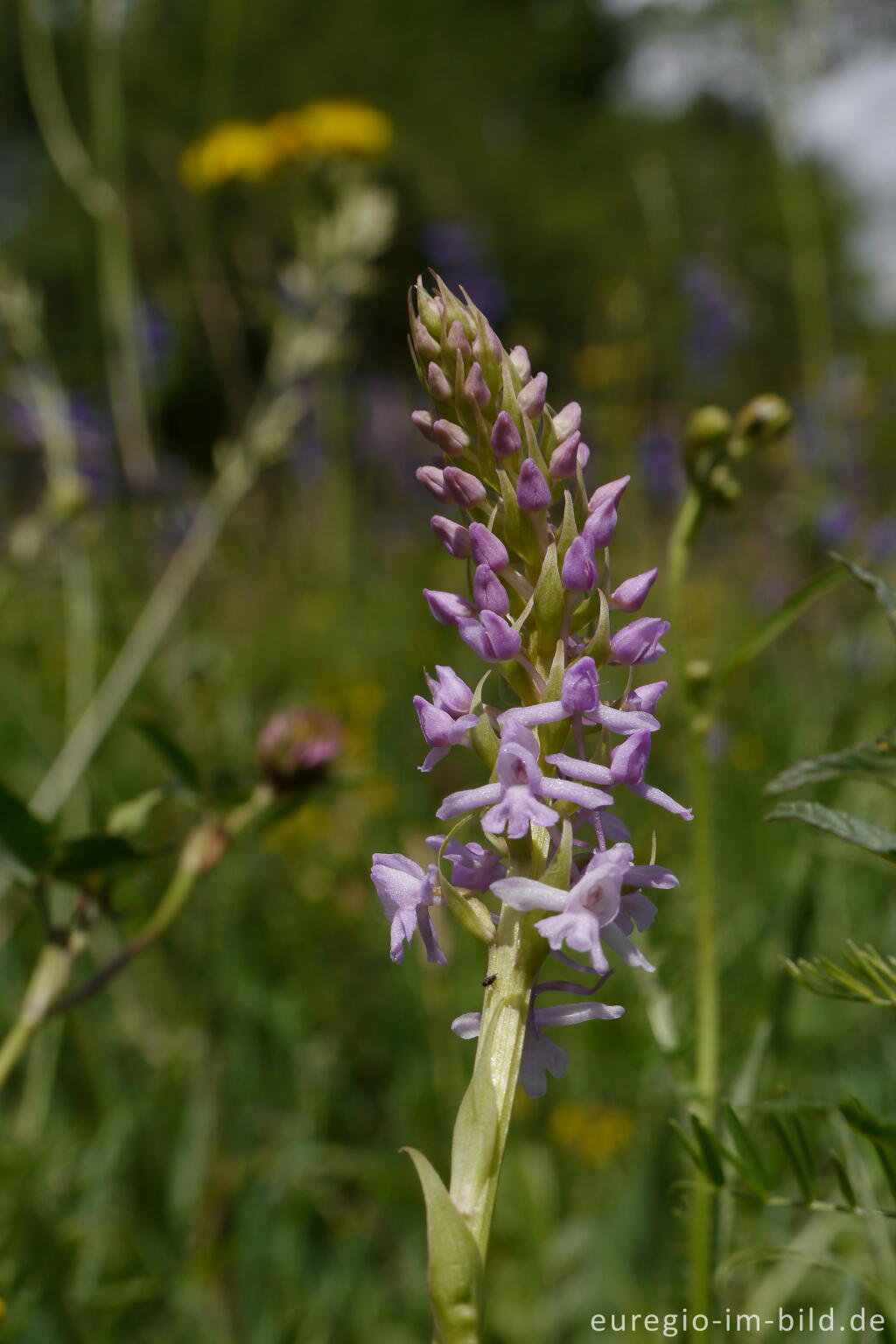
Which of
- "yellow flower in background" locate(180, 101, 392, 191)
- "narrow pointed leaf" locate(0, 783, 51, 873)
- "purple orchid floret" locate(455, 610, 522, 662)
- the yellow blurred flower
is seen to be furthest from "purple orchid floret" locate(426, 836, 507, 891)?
"yellow flower in background" locate(180, 101, 392, 191)

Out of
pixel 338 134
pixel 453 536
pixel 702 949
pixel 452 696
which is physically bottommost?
pixel 702 949

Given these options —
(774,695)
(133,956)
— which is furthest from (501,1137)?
(774,695)

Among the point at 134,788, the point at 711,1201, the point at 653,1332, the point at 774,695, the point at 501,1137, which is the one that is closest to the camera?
the point at 501,1137

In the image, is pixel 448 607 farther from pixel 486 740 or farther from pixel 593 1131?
pixel 593 1131

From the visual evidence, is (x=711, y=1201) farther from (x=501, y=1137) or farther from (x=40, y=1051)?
(x=40, y=1051)

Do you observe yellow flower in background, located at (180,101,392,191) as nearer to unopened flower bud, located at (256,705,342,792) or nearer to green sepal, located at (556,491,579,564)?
unopened flower bud, located at (256,705,342,792)

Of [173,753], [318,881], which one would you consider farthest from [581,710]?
[318,881]
